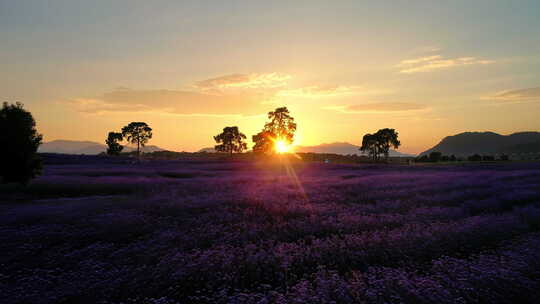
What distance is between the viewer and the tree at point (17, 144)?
1245cm

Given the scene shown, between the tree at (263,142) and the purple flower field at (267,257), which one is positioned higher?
the tree at (263,142)

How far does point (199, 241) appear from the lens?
5.62m

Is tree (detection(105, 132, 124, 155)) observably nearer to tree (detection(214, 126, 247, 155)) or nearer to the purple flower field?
tree (detection(214, 126, 247, 155))

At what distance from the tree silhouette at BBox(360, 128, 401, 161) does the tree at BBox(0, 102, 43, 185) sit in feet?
210

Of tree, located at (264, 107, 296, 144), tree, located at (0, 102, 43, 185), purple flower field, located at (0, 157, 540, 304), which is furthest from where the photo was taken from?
tree, located at (264, 107, 296, 144)

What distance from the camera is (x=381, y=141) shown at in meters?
66.9

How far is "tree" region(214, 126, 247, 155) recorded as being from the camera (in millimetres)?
75375

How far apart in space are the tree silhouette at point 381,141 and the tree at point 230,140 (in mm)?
33221

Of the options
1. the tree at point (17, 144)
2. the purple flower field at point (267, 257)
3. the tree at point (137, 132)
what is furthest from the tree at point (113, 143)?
the purple flower field at point (267, 257)

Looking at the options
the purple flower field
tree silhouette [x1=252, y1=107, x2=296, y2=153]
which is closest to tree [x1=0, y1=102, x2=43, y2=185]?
the purple flower field

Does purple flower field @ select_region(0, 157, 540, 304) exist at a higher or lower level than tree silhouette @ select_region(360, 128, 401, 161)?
lower

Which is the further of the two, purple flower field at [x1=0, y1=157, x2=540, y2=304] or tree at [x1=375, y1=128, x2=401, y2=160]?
tree at [x1=375, y1=128, x2=401, y2=160]

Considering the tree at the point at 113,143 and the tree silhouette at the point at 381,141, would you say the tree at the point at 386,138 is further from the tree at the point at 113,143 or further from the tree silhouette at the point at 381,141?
the tree at the point at 113,143

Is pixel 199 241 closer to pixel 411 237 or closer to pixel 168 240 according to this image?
pixel 168 240
